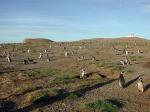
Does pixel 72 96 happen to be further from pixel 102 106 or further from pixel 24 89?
pixel 24 89

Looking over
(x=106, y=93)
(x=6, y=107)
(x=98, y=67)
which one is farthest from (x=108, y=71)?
(x=6, y=107)

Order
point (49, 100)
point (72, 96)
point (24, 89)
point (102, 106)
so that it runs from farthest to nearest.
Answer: point (24, 89)
point (72, 96)
point (49, 100)
point (102, 106)

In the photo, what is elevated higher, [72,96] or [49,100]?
[72,96]

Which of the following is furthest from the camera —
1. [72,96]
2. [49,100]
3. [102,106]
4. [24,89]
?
[24,89]

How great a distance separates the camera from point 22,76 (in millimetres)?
44562

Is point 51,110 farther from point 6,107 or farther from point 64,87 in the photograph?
point 64,87

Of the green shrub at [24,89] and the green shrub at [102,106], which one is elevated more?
the green shrub at [102,106]

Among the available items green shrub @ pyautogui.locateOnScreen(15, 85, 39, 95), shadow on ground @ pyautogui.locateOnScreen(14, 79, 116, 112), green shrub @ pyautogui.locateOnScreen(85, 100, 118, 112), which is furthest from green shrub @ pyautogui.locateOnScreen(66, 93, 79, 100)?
green shrub @ pyautogui.locateOnScreen(15, 85, 39, 95)

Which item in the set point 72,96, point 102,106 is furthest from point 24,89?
point 102,106

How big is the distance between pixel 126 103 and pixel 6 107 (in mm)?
9393

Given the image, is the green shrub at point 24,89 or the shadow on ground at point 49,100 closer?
the shadow on ground at point 49,100

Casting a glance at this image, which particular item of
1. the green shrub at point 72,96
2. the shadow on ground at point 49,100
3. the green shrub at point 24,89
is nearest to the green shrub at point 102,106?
the green shrub at point 72,96

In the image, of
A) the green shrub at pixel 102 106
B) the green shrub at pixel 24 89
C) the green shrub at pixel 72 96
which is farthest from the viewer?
the green shrub at pixel 24 89

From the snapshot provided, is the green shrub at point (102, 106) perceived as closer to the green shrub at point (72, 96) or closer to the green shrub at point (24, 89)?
the green shrub at point (72, 96)
